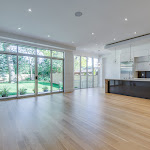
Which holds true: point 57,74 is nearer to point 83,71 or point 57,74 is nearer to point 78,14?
point 83,71

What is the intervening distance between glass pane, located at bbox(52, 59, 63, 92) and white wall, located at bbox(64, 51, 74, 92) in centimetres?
31

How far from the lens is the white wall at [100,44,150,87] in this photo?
23.1ft

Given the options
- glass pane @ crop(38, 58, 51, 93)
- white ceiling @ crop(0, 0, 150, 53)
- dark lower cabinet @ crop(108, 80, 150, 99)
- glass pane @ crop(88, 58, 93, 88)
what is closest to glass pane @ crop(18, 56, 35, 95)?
glass pane @ crop(38, 58, 51, 93)

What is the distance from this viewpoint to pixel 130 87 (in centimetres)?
609

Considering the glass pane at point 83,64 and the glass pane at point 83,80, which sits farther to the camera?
the glass pane at point 83,80

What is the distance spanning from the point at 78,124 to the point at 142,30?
510 cm

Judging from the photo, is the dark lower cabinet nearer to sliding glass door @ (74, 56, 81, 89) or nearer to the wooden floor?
the wooden floor

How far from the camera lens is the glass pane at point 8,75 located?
5.54 m

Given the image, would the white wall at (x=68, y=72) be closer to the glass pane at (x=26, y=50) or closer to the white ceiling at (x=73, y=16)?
the glass pane at (x=26, y=50)

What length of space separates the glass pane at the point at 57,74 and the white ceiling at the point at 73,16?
2784mm

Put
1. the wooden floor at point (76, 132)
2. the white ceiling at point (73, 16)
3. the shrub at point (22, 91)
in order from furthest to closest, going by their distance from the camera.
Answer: the shrub at point (22, 91) < the white ceiling at point (73, 16) < the wooden floor at point (76, 132)

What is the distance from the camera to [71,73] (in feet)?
27.3

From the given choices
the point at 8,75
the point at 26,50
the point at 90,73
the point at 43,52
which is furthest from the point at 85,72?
the point at 8,75

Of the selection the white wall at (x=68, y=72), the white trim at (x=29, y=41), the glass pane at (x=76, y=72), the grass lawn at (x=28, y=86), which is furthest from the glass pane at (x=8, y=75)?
the glass pane at (x=76, y=72)
